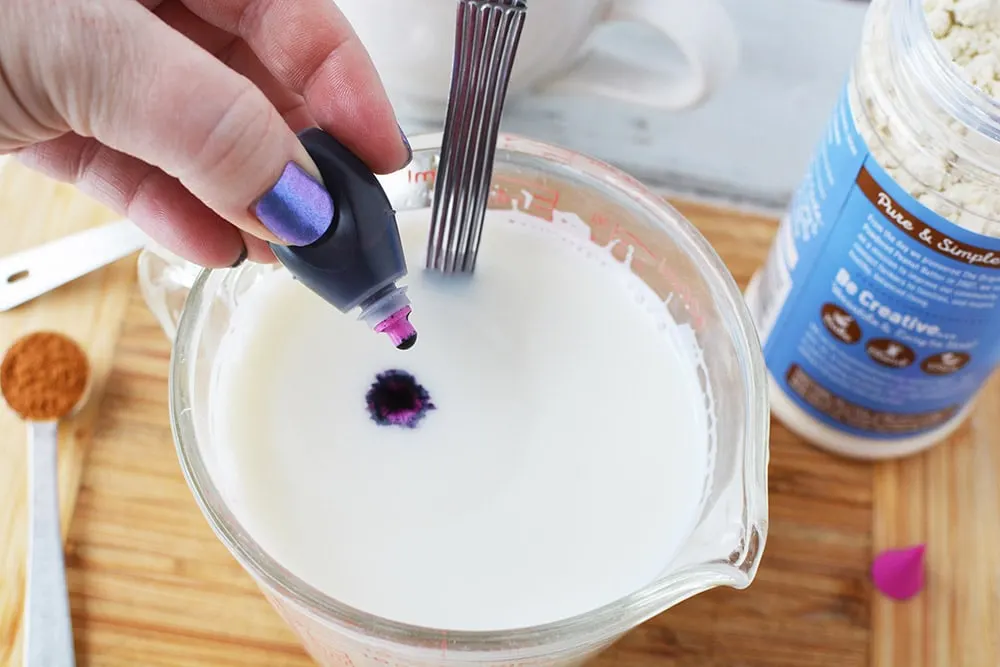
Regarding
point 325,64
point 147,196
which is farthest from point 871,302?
point 147,196

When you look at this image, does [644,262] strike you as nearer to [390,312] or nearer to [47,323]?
[390,312]

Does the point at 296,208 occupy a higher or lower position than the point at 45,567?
higher

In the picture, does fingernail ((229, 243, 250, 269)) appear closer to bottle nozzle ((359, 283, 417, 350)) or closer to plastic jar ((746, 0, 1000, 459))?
bottle nozzle ((359, 283, 417, 350))

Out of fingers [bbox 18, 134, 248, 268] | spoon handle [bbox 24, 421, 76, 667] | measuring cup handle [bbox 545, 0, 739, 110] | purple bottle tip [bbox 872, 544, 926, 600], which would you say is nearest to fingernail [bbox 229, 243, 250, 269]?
fingers [bbox 18, 134, 248, 268]

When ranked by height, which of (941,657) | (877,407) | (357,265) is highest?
(357,265)

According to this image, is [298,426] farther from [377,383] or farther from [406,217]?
[406,217]

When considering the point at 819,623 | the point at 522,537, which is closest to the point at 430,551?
the point at 522,537

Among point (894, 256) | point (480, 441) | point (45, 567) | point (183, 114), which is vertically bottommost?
point (45, 567)
